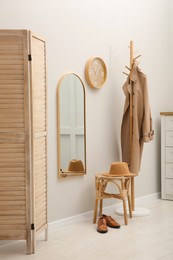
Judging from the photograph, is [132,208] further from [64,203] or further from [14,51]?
[14,51]

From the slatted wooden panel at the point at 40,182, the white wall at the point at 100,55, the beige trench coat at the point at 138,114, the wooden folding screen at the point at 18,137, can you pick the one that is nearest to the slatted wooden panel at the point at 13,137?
the wooden folding screen at the point at 18,137

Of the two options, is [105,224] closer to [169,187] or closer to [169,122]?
[169,187]

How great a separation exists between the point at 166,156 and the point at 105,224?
174 centimetres

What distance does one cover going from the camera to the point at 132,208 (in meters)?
5.21

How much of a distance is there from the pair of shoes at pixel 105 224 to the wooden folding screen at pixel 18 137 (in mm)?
795

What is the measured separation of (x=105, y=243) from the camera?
411 cm

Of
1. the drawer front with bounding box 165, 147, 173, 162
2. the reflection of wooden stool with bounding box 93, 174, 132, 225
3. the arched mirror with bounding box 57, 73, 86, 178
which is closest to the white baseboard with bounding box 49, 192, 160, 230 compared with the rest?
the reflection of wooden stool with bounding box 93, 174, 132, 225

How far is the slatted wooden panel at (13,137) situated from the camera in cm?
378

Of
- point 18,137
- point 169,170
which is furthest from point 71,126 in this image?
point 169,170

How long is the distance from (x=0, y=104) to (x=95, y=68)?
1585 millimetres

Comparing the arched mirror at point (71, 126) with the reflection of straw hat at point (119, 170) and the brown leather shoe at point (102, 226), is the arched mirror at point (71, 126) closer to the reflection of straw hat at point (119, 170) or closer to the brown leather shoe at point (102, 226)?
the reflection of straw hat at point (119, 170)

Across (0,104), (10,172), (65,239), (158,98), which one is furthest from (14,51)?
(158,98)

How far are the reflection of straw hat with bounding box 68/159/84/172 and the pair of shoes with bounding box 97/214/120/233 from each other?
527 mm

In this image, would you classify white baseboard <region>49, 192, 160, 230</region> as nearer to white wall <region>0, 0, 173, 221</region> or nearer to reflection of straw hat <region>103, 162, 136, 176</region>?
white wall <region>0, 0, 173, 221</region>
